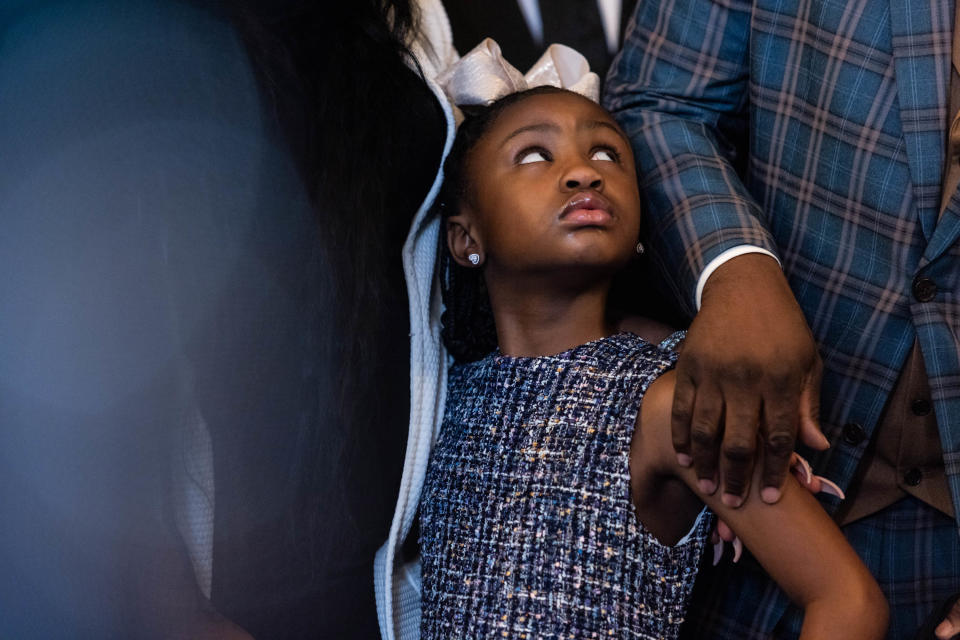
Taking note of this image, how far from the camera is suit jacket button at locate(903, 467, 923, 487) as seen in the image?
1.05m

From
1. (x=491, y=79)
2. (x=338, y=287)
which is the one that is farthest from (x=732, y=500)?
(x=491, y=79)

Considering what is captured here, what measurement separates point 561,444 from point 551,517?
3.3 inches

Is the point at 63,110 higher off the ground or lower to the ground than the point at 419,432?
higher

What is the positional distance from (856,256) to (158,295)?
763 millimetres

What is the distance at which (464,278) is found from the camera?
1.29 meters

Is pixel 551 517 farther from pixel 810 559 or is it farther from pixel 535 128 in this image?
pixel 535 128

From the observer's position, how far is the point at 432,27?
1404mm

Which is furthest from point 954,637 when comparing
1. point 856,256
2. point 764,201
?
point 764,201

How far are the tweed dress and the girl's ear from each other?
0.16 metres

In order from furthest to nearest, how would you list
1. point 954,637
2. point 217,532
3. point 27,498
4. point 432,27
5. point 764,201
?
1. point 432,27
2. point 764,201
3. point 954,637
4. point 217,532
5. point 27,498

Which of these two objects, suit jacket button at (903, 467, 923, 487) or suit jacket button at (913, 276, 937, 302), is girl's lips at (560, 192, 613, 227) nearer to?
suit jacket button at (913, 276, 937, 302)

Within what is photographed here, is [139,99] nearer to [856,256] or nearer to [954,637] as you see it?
[856,256]

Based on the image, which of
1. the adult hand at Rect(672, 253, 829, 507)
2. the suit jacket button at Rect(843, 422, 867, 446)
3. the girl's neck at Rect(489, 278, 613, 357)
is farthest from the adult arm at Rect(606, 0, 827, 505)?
the suit jacket button at Rect(843, 422, 867, 446)

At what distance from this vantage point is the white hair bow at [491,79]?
1.28m
